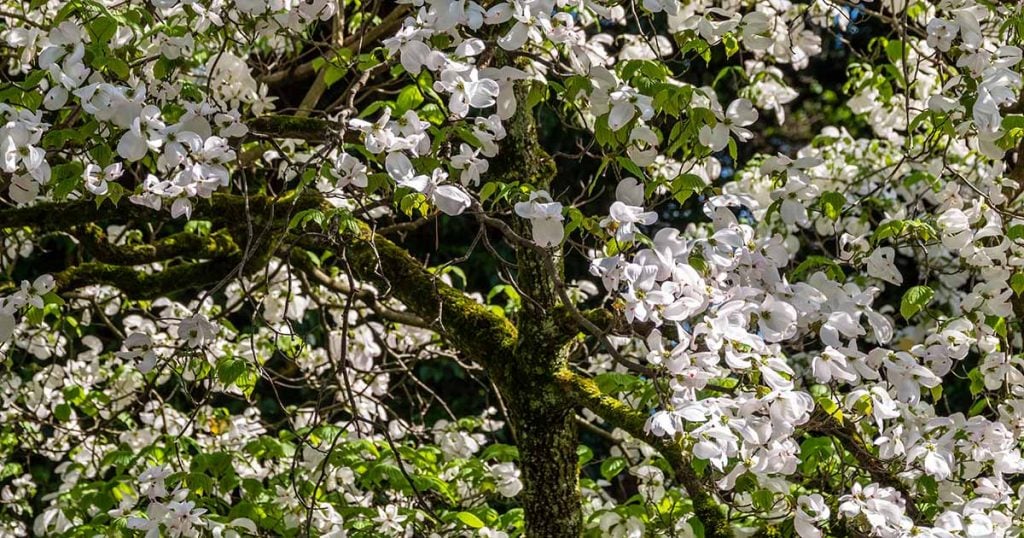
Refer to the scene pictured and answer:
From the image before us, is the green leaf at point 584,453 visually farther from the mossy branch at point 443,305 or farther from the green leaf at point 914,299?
the green leaf at point 914,299

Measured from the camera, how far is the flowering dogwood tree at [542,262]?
161 cm

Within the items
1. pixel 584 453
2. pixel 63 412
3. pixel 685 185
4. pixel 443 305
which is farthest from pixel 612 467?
pixel 63 412

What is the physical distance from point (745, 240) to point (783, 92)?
4.41 ft

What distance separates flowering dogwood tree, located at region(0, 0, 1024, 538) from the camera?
5.28 feet

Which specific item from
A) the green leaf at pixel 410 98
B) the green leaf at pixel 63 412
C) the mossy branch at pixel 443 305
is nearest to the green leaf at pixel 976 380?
the mossy branch at pixel 443 305

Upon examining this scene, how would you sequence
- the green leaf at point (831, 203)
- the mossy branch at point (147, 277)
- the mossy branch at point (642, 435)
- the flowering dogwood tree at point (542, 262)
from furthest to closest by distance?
1. the mossy branch at point (147, 277)
2. the mossy branch at point (642, 435)
3. the green leaf at point (831, 203)
4. the flowering dogwood tree at point (542, 262)

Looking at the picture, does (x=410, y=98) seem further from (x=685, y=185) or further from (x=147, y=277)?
(x=147, y=277)

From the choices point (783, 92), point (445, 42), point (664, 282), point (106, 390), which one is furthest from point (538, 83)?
point (106, 390)

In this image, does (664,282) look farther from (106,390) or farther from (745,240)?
(106,390)

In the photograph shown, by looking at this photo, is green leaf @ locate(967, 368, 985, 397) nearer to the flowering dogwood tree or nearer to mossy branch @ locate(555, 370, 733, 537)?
the flowering dogwood tree

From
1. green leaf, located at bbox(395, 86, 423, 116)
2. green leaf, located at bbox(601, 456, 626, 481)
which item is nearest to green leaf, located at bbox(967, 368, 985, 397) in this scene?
green leaf, located at bbox(601, 456, 626, 481)

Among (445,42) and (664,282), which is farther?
(445,42)

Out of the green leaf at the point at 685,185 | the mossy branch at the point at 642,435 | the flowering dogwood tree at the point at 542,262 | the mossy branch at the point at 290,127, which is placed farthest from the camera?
the mossy branch at the point at 290,127

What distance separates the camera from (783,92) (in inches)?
119
